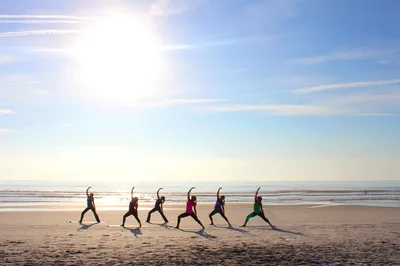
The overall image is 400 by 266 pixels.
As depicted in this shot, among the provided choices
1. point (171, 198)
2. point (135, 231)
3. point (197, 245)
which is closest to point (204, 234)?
point (135, 231)

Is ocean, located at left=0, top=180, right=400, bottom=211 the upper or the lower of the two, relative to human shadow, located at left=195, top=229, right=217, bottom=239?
upper

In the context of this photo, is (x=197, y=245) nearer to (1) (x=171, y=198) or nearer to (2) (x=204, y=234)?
(2) (x=204, y=234)

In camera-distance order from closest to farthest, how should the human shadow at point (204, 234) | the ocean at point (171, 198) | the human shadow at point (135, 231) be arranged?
the human shadow at point (204, 234), the human shadow at point (135, 231), the ocean at point (171, 198)

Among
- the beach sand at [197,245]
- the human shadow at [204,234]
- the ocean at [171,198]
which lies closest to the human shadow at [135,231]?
the beach sand at [197,245]

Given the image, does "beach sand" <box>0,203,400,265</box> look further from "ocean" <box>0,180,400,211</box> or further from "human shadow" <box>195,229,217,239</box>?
"ocean" <box>0,180,400,211</box>

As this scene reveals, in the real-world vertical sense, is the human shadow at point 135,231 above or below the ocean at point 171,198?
below

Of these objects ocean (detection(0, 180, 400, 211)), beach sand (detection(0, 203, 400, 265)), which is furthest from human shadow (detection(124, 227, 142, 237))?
ocean (detection(0, 180, 400, 211))

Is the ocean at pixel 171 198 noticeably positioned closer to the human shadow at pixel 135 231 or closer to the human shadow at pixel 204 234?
the human shadow at pixel 135 231

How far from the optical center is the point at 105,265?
31.4ft

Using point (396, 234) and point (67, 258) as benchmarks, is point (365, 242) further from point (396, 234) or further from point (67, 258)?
point (67, 258)

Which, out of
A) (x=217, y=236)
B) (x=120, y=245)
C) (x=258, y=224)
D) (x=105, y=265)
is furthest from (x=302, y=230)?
(x=105, y=265)

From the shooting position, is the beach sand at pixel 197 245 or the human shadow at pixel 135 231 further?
the human shadow at pixel 135 231

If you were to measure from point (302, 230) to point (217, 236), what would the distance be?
4319mm

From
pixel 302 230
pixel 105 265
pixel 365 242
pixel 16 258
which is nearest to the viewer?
pixel 105 265
